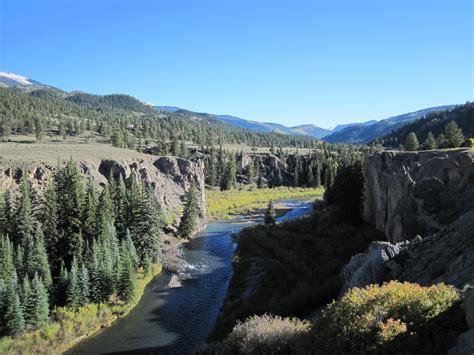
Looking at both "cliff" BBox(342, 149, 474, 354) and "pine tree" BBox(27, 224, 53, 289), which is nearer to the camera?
"cliff" BBox(342, 149, 474, 354)

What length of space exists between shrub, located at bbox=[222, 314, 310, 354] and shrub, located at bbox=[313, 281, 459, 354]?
1.74 m

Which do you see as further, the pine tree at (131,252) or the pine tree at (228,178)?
the pine tree at (228,178)

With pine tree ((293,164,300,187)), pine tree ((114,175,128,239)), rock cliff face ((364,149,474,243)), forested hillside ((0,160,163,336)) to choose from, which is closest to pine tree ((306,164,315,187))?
pine tree ((293,164,300,187))

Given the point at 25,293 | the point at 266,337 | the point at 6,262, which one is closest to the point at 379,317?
the point at 266,337

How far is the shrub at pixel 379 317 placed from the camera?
10.6 meters

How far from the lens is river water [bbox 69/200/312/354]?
3528 centimetres

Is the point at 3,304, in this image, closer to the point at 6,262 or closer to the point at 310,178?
the point at 6,262

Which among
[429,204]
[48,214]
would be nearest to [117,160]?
[48,214]

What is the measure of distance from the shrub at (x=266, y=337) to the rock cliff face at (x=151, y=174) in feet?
159

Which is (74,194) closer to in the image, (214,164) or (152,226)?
(152,226)

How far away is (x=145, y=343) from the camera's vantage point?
3566 centimetres

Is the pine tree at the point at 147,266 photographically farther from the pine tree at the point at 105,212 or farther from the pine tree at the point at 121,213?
the pine tree at the point at 105,212

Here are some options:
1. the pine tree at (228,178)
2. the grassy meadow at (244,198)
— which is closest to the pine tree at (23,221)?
the grassy meadow at (244,198)

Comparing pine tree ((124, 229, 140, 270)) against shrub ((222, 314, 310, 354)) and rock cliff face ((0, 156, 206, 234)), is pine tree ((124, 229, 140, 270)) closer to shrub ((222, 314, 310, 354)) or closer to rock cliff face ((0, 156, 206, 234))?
rock cliff face ((0, 156, 206, 234))
